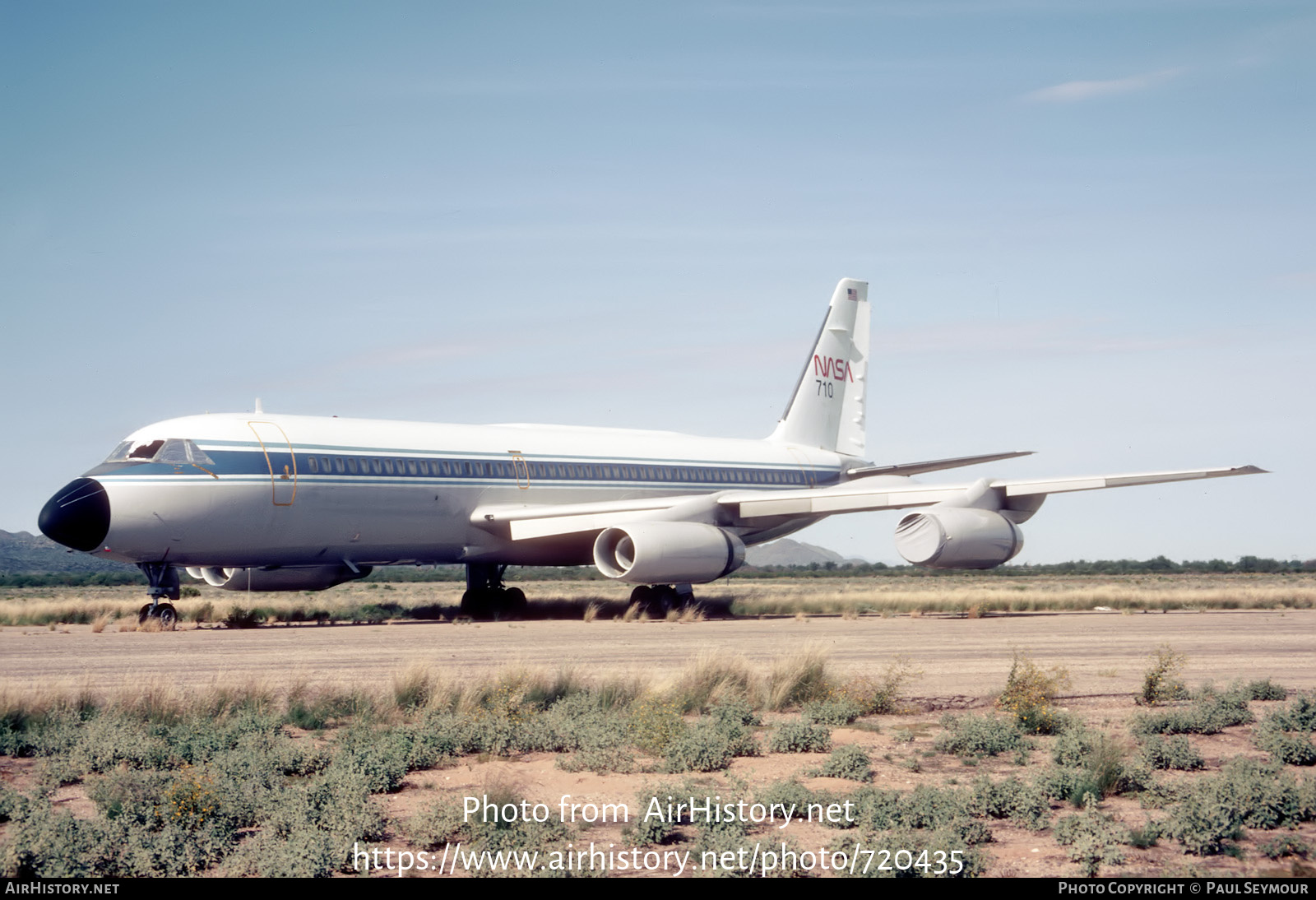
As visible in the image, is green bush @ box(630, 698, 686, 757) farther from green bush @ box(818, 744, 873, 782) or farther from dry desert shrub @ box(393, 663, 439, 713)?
dry desert shrub @ box(393, 663, 439, 713)

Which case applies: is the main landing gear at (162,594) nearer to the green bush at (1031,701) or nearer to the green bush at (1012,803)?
the green bush at (1031,701)

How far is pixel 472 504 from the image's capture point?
89.7 ft

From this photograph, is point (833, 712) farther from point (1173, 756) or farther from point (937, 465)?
point (937, 465)

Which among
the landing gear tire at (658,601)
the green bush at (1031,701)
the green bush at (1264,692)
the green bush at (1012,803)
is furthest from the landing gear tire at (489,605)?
the green bush at (1012,803)

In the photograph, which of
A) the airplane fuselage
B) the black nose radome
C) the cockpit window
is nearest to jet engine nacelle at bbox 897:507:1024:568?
the airplane fuselage

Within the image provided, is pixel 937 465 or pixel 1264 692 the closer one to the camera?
pixel 1264 692

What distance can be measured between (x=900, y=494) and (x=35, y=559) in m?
162

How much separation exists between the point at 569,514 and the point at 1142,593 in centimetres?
2355

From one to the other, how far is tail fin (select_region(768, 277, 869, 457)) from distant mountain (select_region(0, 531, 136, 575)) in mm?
107332

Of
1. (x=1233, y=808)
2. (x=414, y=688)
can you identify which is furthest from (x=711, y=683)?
(x=1233, y=808)

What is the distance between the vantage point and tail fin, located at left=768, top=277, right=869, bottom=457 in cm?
3775

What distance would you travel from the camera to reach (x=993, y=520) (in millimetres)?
28734
